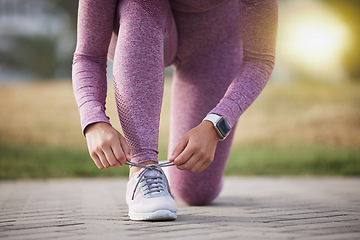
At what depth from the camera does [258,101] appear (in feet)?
17.0

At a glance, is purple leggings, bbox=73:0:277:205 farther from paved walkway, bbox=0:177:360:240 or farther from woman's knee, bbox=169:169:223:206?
paved walkway, bbox=0:177:360:240

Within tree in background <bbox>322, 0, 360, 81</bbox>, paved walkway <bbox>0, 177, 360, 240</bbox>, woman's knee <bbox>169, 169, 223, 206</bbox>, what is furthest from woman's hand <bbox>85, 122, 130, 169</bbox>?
tree in background <bbox>322, 0, 360, 81</bbox>

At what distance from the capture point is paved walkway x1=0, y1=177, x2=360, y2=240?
0.97m

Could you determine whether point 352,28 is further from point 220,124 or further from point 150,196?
point 150,196

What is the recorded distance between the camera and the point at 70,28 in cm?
608

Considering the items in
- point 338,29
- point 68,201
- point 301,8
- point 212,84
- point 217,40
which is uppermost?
point 301,8

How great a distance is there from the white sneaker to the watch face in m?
0.17

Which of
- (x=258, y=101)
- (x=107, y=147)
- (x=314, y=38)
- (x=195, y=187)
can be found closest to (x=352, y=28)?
(x=314, y=38)

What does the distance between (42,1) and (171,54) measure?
4993 mm

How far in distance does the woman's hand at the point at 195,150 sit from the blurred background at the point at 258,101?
203cm

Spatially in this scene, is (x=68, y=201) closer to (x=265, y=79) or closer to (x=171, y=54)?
(x=171, y=54)

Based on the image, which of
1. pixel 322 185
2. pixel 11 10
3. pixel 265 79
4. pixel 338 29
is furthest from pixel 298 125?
pixel 11 10

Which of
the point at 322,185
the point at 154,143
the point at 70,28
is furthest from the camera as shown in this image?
the point at 70,28

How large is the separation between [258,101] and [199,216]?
13.4 ft
